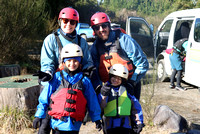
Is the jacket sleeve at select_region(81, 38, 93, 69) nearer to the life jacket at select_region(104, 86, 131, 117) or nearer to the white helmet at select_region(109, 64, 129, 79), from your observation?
the white helmet at select_region(109, 64, 129, 79)

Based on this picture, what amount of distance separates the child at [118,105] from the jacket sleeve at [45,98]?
0.59 metres

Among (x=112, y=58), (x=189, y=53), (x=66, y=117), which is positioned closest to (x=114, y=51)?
(x=112, y=58)

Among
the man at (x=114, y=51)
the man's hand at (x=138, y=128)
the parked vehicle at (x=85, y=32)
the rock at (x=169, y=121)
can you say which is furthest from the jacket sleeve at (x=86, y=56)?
the parked vehicle at (x=85, y=32)

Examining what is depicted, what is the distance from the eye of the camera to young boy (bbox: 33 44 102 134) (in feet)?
9.11

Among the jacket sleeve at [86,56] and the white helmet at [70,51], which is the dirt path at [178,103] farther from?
the white helmet at [70,51]

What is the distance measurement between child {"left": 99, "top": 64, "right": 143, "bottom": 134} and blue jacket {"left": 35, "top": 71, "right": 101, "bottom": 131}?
0.23 metres

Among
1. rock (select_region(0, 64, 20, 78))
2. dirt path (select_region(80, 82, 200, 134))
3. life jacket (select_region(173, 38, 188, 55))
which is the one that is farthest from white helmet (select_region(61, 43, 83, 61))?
life jacket (select_region(173, 38, 188, 55))

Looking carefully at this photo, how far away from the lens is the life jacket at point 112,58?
336cm

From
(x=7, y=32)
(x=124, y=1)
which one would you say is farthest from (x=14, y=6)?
(x=124, y=1)

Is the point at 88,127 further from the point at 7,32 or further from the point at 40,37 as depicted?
the point at 40,37

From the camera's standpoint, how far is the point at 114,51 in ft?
11.0

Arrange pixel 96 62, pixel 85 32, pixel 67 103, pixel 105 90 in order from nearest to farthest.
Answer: pixel 67 103 < pixel 105 90 < pixel 96 62 < pixel 85 32

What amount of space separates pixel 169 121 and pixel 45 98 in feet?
8.89

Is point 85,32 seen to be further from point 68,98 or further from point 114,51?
point 68,98
